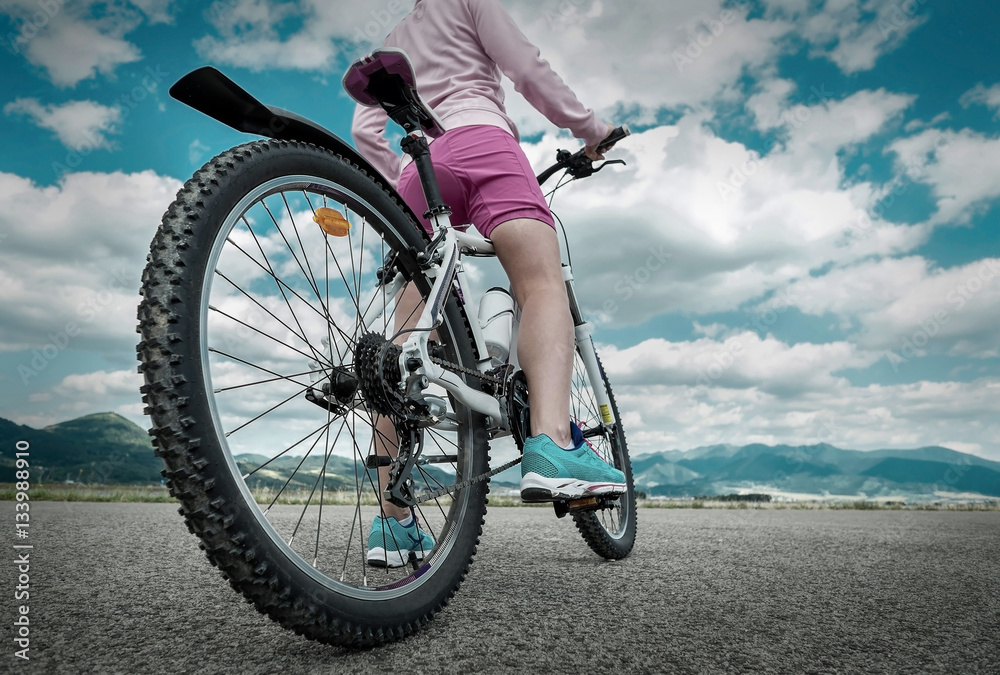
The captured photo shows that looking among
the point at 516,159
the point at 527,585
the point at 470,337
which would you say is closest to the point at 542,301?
the point at 470,337

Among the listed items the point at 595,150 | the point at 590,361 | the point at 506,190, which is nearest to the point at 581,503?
the point at 506,190

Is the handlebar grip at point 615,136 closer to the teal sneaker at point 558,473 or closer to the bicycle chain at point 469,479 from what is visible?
the bicycle chain at point 469,479

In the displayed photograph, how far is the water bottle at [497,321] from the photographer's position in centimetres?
213

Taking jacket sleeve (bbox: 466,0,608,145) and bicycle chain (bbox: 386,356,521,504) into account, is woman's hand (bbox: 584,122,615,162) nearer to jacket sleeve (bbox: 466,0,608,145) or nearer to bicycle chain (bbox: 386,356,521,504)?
jacket sleeve (bbox: 466,0,608,145)

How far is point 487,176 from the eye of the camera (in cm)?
200

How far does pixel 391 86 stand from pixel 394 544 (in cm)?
144

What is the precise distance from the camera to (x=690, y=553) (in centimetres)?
251

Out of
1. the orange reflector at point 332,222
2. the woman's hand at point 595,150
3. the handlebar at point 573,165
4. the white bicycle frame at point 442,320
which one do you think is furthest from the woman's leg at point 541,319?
the handlebar at point 573,165

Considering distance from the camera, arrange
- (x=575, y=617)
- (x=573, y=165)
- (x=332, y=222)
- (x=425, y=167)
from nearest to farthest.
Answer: (x=575, y=617) < (x=332, y=222) < (x=425, y=167) < (x=573, y=165)

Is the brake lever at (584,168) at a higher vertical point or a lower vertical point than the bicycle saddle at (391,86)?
higher

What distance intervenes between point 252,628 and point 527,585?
796 mm

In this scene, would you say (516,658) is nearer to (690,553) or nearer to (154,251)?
(154,251)

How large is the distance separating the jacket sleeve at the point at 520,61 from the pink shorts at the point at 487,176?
0.22m

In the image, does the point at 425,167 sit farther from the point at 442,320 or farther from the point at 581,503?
the point at 581,503
